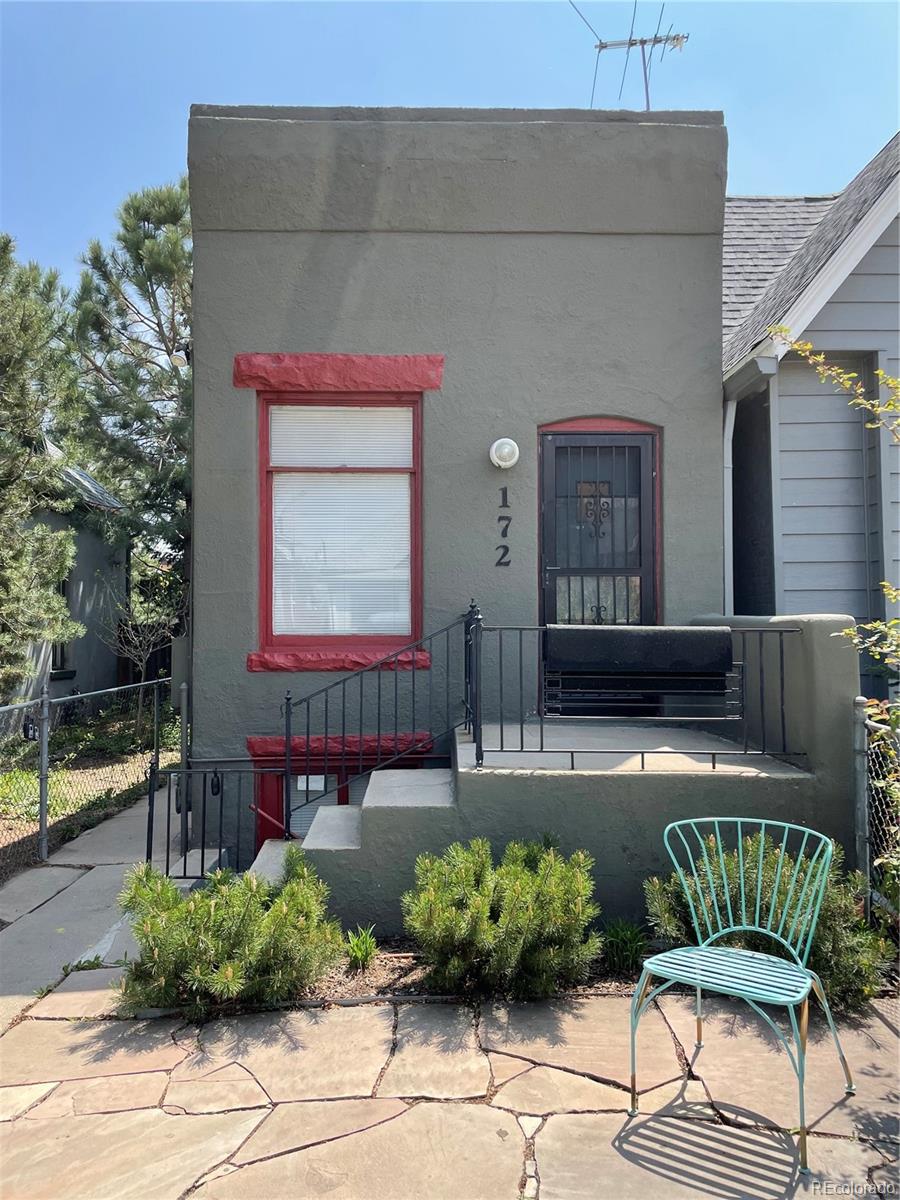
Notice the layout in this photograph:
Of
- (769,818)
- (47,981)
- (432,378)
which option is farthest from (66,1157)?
(432,378)

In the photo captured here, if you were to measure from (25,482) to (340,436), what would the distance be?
609 cm

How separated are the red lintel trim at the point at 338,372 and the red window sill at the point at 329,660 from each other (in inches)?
72.4

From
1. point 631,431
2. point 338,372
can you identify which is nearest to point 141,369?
point 338,372

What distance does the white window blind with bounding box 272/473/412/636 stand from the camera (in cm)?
571

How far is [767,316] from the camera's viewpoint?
5.96 meters

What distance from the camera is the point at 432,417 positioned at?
5629 millimetres

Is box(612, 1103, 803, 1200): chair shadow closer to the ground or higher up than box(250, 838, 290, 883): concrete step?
closer to the ground

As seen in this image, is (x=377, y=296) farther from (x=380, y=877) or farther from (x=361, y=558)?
(x=380, y=877)

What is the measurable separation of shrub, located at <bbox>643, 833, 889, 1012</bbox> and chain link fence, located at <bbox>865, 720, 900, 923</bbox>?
124 millimetres

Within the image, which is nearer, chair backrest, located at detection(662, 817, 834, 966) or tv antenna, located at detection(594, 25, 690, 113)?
chair backrest, located at detection(662, 817, 834, 966)

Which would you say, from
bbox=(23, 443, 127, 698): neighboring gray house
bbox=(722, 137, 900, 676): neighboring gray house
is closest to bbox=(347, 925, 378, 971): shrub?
bbox=(722, 137, 900, 676): neighboring gray house

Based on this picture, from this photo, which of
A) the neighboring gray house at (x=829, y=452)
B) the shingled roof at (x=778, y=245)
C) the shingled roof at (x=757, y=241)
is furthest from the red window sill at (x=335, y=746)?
the shingled roof at (x=757, y=241)

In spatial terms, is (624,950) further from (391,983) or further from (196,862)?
(196,862)

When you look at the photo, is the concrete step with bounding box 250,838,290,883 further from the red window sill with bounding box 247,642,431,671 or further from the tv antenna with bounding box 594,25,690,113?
the tv antenna with bounding box 594,25,690,113
